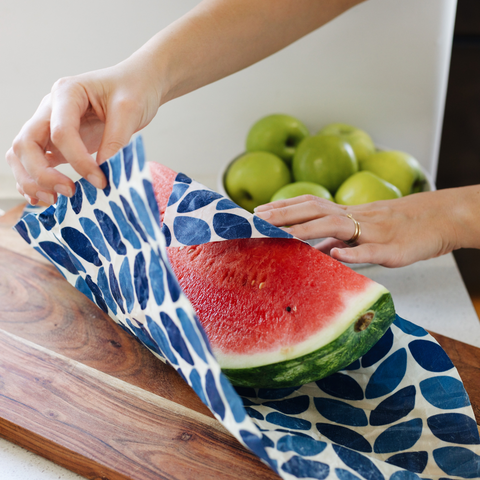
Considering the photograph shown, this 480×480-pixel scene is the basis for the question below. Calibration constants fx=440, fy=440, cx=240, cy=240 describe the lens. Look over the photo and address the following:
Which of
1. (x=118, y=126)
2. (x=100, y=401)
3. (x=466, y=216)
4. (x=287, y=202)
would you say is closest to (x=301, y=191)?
(x=287, y=202)

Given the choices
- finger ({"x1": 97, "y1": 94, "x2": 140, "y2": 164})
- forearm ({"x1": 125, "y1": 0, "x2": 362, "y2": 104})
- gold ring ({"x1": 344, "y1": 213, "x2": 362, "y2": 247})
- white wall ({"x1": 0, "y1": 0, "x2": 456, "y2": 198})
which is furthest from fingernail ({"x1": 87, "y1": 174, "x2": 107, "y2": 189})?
white wall ({"x1": 0, "y1": 0, "x2": 456, "y2": 198})

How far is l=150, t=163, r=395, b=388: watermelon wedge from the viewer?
58 cm

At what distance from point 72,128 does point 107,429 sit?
412 millimetres

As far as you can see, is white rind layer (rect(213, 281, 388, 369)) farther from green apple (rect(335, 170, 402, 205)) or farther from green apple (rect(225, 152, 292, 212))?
green apple (rect(225, 152, 292, 212))

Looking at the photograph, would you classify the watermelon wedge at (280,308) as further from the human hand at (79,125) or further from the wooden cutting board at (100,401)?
the human hand at (79,125)

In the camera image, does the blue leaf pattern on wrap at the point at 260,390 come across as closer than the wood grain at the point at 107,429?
Yes

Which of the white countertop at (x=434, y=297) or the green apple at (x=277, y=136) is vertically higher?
the green apple at (x=277, y=136)

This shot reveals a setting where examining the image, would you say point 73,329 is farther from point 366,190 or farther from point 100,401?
point 366,190

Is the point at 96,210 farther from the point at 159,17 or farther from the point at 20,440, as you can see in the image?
the point at 159,17

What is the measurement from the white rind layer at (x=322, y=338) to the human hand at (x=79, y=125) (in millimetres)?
296

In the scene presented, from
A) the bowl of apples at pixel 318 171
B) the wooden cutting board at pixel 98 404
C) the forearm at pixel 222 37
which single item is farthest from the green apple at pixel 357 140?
the wooden cutting board at pixel 98 404

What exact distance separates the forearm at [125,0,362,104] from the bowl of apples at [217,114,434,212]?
0.76ft

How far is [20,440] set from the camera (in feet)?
2.04

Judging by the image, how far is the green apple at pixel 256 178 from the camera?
111 centimetres
